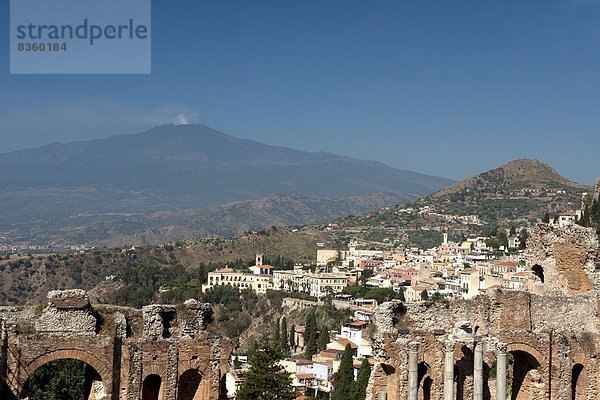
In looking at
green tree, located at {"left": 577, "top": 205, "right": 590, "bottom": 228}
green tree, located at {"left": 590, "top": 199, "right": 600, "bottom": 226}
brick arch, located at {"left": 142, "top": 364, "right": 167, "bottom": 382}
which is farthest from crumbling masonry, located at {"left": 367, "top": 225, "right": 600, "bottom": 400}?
green tree, located at {"left": 577, "top": 205, "right": 590, "bottom": 228}

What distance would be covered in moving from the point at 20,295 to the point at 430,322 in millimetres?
111415

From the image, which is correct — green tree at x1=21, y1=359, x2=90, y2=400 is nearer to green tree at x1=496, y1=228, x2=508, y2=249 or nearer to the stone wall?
the stone wall

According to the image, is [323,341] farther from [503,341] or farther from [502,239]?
[503,341]

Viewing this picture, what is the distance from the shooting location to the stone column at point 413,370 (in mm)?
21516

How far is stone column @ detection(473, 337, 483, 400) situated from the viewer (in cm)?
2172

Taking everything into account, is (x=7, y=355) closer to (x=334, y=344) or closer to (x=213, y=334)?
(x=213, y=334)

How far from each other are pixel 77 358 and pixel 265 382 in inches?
891

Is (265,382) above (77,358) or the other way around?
the other way around

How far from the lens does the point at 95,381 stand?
21609mm

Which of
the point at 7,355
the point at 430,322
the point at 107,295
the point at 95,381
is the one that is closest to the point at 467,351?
the point at 430,322

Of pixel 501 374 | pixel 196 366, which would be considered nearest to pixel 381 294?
pixel 501 374

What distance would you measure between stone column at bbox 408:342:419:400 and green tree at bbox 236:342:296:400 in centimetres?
2069

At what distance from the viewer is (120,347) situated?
68.7 feet

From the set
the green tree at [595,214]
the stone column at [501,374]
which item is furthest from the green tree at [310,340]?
the stone column at [501,374]
